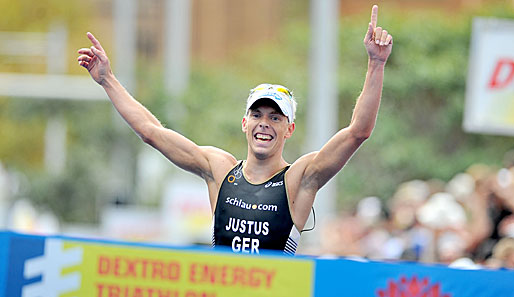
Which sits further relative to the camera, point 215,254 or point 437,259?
point 437,259

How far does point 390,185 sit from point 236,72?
8993 millimetres

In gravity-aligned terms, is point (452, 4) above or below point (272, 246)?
above

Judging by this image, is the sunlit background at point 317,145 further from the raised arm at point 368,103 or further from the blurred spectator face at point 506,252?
the raised arm at point 368,103

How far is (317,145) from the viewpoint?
17.5m

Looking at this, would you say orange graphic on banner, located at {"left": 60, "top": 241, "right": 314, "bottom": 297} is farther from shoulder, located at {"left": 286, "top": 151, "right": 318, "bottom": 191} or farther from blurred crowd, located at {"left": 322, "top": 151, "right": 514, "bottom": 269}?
blurred crowd, located at {"left": 322, "top": 151, "right": 514, "bottom": 269}

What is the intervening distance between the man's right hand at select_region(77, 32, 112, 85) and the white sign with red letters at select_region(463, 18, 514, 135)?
5.41 metres

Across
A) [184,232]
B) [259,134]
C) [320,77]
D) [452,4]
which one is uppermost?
[452,4]

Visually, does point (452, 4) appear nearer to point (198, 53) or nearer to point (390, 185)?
point (390, 185)

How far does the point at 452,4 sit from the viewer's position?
36.3m

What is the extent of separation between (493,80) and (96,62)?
A: 556 centimetres

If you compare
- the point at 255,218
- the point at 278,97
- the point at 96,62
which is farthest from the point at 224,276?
the point at 96,62

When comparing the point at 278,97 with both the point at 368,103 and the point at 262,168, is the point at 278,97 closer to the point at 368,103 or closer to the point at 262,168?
the point at 262,168

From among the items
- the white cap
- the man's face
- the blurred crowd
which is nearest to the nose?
the man's face

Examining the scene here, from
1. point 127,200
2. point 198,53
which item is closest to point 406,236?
point 127,200
